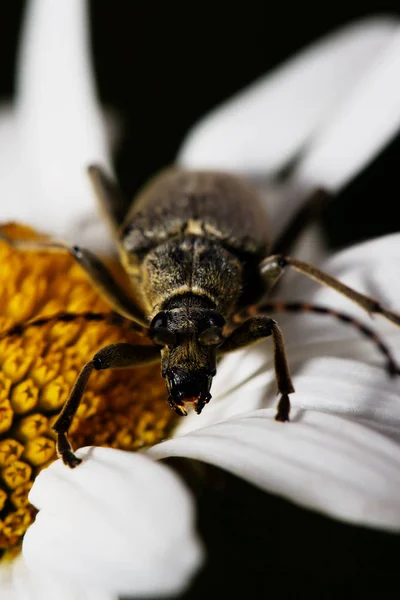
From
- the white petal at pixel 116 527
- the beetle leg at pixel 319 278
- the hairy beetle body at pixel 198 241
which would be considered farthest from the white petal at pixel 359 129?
the white petal at pixel 116 527

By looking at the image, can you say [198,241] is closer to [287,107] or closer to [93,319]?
[93,319]

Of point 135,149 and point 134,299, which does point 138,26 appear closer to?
point 135,149

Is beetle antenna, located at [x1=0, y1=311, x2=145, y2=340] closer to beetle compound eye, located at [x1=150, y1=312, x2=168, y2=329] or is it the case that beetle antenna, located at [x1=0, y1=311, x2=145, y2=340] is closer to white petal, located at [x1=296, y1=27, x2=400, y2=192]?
beetle compound eye, located at [x1=150, y1=312, x2=168, y2=329]

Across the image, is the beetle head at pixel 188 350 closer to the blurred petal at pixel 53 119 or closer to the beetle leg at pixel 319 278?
the beetle leg at pixel 319 278

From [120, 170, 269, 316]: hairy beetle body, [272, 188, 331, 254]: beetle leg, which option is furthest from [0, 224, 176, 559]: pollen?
[272, 188, 331, 254]: beetle leg

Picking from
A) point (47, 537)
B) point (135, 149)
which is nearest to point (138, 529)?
point (47, 537)
